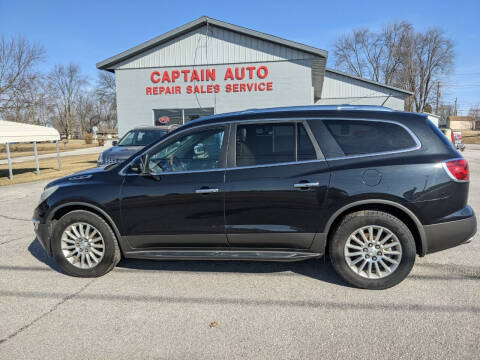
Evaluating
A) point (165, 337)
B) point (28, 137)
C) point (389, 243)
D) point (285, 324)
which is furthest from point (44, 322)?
point (28, 137)

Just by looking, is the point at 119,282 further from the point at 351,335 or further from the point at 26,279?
the point at 351,335

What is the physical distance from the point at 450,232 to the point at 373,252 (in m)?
0.76

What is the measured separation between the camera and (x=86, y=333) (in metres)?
2.98

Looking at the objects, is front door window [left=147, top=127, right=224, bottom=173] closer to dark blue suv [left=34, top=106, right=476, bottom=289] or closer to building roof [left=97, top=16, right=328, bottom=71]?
dark blue suv [left=34, top=106, right=476, bottom=289]

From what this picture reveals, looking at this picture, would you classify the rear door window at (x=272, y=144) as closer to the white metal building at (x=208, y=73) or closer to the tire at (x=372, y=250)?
the tire at (x=372, y=250)

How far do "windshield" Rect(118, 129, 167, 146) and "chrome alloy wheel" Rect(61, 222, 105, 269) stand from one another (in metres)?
6.62

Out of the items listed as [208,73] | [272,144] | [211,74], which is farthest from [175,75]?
[272,144]

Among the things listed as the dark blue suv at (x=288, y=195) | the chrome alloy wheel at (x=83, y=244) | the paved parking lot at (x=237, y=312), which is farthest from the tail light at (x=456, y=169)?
the chrome alloy wheel at (x=83, y=244)

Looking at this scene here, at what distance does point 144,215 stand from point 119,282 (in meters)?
0.81

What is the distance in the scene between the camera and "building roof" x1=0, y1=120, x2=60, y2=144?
45.0ft

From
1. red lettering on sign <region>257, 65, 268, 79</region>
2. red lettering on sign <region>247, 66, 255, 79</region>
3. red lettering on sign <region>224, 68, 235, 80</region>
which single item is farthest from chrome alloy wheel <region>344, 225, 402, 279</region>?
red lettering on sign <region>224, 68, 235, 80</region>

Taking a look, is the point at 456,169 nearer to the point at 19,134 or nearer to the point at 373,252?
the point at 373,252

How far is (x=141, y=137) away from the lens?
35.5 feet

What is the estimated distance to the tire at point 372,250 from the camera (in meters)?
3.50
